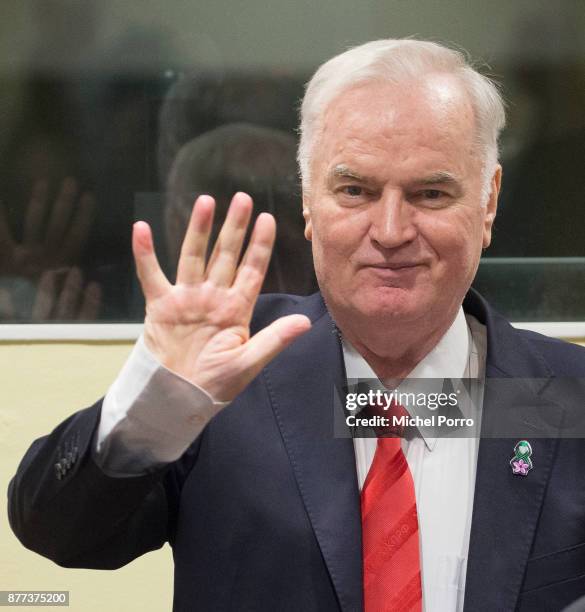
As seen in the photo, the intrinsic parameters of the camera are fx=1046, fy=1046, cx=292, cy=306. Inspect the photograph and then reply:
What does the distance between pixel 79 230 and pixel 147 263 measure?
3.82 feet

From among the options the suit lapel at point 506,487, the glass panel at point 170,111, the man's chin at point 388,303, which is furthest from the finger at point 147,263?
the glass panel at point 170,111

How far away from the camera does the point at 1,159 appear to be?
2.23 m

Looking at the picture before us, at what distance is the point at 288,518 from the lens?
128cm

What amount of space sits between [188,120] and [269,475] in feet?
3.55

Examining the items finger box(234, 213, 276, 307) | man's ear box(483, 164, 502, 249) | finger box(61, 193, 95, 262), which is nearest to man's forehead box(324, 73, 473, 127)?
man's ear box(483, 164, 502, 249)

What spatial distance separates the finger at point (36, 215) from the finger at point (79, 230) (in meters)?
0.06

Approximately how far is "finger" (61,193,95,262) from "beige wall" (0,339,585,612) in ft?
0.64

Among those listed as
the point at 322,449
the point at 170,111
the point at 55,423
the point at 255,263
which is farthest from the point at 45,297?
the point at 255,263

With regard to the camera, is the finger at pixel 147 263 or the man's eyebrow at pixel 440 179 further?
the man's eyebrow at pixel 440 179

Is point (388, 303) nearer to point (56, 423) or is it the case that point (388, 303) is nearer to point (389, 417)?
point (389, 417)

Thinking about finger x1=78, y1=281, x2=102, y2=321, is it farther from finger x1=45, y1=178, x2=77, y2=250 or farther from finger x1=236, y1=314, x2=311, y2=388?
finger x1=236, y1=314, x2=311, y2=388

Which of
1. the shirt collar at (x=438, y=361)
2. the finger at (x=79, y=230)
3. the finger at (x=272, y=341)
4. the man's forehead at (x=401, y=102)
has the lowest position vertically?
the finger at (x=272, y=341)

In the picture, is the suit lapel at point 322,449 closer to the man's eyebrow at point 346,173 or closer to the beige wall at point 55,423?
the man's eyebrow at point 346,173

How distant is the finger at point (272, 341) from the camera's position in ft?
3.59
